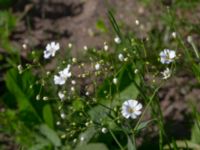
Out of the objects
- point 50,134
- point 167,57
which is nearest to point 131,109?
point 167,57

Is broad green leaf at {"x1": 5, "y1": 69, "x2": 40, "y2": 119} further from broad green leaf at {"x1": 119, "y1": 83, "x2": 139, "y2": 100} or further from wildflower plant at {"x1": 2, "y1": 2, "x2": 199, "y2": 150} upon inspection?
broad green leaf at {"x1": 119, "y1": 83, "x2": 139, "y2": 100}

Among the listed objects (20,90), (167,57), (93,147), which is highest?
(167,57)

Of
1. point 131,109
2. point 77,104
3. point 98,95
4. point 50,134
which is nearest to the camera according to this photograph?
point 131,109

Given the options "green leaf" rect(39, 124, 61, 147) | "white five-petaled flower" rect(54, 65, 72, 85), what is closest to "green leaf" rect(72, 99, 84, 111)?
"white five-petaled flower" rect(54, 65, 72, 85)

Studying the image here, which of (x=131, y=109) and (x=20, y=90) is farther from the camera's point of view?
(x=20, y=90)

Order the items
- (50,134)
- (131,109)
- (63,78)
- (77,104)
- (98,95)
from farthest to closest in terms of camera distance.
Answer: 1. (50,134)
2. (98,95)
3. (77,104)
4. (63,78)
5. (131,109)

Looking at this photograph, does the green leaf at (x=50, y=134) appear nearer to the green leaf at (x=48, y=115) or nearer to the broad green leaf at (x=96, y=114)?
the green leaf at (x=48, y=115)

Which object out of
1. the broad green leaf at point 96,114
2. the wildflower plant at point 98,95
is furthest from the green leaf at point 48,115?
the broad green leaf at point 96,114

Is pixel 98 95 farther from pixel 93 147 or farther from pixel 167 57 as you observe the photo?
pixel 167 57

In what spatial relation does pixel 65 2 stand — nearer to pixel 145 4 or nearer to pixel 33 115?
pixel 145 4
